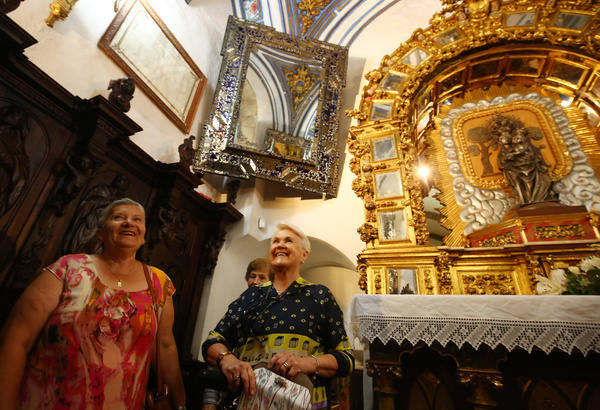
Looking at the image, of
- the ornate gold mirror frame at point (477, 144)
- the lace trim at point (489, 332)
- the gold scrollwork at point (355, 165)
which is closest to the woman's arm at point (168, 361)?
the lace trim at point (489, 332)

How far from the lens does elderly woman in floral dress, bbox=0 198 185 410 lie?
3.62ft

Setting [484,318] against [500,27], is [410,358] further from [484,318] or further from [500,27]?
[500,27]

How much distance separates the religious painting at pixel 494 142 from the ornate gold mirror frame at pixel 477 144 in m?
0.02

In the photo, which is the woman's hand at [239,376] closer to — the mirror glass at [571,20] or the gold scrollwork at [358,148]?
the gold scrollwork at [358,148]

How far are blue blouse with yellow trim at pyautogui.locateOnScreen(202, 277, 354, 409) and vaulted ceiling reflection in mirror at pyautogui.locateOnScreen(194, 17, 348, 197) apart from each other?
267 cm

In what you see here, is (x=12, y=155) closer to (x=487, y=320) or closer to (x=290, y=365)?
(x=290, y=365)

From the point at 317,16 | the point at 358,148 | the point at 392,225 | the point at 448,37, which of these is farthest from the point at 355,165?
the point at 317,16

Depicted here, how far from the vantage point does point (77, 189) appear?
235cm

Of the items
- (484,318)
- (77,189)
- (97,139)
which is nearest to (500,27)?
(484,318)

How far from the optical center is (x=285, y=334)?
4.10 ft

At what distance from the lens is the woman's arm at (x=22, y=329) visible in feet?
3.46

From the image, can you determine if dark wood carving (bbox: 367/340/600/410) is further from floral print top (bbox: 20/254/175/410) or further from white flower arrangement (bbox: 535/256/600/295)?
floral print top (bbox: 20/254/175/410)

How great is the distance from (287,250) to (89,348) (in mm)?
923

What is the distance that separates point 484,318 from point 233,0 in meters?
6.41
